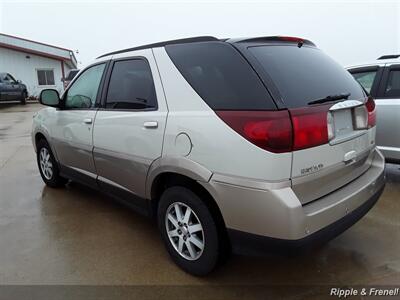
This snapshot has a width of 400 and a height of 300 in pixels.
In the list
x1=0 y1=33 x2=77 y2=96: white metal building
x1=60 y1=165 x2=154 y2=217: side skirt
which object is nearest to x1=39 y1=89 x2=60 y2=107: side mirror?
x1=60 y1=165 x2=154 y2=217: side skirt

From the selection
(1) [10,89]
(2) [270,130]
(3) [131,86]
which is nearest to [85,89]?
(3) [131,86]

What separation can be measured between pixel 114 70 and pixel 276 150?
2.01 metres

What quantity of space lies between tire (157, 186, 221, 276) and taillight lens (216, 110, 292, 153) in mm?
665

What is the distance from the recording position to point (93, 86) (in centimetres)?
381

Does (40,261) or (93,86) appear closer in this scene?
(40,261)

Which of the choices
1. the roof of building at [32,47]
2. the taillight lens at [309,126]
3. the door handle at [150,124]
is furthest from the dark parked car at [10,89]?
the taillight lens at [309,126]

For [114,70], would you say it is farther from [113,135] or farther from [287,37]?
[287,37]

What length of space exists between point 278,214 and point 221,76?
3.22 feet

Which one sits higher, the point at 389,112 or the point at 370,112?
the point at 370,112

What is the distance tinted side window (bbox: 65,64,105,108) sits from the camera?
3.75 metres

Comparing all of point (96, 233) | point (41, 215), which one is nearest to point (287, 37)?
point (96, 233)

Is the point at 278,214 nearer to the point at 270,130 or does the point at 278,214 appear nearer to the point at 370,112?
the point at 270,130

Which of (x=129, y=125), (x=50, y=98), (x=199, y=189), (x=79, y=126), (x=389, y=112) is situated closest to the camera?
(x=199, y=189)

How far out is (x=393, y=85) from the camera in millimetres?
4637
